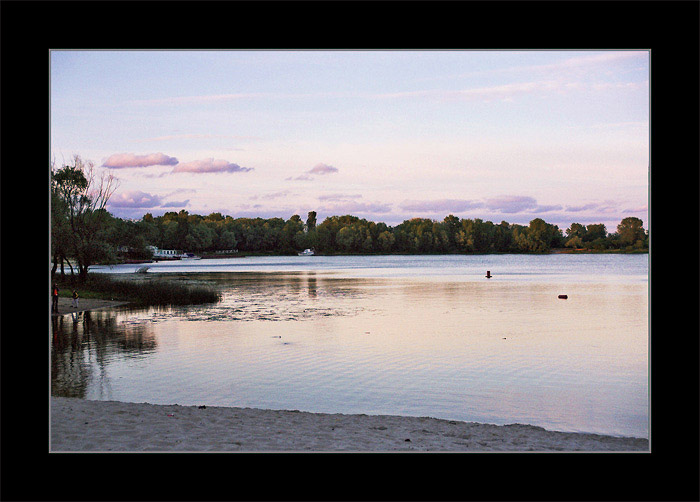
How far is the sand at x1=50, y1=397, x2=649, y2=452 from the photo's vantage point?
22.8ft

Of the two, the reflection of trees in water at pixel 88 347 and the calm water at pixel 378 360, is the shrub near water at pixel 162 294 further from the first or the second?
the reflection of trees in water at pixel 88 347

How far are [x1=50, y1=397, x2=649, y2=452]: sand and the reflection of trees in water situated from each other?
8.50ft

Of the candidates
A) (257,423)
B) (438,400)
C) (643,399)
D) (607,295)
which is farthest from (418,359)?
(607,295)

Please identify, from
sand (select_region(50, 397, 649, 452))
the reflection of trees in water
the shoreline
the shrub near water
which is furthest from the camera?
the shrub near water

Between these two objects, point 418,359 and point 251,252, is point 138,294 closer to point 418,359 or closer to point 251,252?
point 418,359

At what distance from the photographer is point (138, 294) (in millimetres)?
34656

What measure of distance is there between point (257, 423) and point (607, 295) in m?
30.5

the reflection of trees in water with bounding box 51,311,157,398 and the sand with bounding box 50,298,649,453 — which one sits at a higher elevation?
the sand with bounding box 50,298,649,453

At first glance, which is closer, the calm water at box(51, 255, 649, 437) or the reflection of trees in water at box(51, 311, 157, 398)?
the calm water at box(51, 255, 649, 437)

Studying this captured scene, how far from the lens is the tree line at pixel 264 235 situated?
111 feet

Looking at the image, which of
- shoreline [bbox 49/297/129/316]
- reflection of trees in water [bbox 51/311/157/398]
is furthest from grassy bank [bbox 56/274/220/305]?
reflection of trees in water [bbox 51/311/157/398]

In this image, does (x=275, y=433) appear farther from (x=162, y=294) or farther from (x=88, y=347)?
(x=162, y=294)

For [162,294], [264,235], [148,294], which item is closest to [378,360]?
[162,294]

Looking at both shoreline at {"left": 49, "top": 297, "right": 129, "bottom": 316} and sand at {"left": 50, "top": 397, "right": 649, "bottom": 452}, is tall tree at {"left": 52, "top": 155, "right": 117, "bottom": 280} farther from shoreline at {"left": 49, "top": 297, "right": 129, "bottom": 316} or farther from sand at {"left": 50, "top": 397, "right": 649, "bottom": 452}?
sand at {"left": 50, "top": 397, "right": 649, "bottom": 452}
